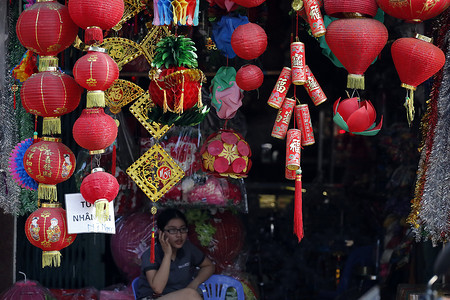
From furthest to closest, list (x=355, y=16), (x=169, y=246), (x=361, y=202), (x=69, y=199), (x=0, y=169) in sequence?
1. (x=361, y=202)
2. (x=169, y=246)
3. (x=0, y=169)
4. (x=69, y=199)
5. (x=355, y=16)

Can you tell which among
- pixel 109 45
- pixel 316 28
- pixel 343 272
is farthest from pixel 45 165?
pixel 343 272

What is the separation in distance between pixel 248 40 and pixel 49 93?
1102 millimetres

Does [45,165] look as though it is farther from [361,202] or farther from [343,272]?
[361,202]

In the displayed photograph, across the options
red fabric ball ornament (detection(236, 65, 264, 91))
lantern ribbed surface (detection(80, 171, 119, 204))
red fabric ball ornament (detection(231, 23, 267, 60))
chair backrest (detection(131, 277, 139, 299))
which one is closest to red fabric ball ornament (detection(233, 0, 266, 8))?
red fabric ball ornament (detection(231, 23, 267, 60))

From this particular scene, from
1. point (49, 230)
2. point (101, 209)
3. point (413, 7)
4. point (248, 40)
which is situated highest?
point (413, 7)

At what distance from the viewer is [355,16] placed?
3.53 metres

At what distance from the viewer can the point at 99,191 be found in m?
3.58

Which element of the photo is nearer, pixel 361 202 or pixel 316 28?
pixel 316 28

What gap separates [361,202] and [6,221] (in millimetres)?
3220

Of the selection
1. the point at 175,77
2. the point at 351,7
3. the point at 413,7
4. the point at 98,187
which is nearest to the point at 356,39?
the point at 351,7

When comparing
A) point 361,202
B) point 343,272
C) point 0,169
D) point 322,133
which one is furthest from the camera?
point 322,133

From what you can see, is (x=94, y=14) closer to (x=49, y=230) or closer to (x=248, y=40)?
(x=248, y=40)

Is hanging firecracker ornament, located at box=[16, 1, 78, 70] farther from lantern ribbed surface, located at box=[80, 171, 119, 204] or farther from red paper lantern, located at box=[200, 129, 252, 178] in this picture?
red paper lantern, located at box=[200, 129, 252, 178]

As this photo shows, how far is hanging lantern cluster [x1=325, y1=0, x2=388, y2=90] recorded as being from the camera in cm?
346
